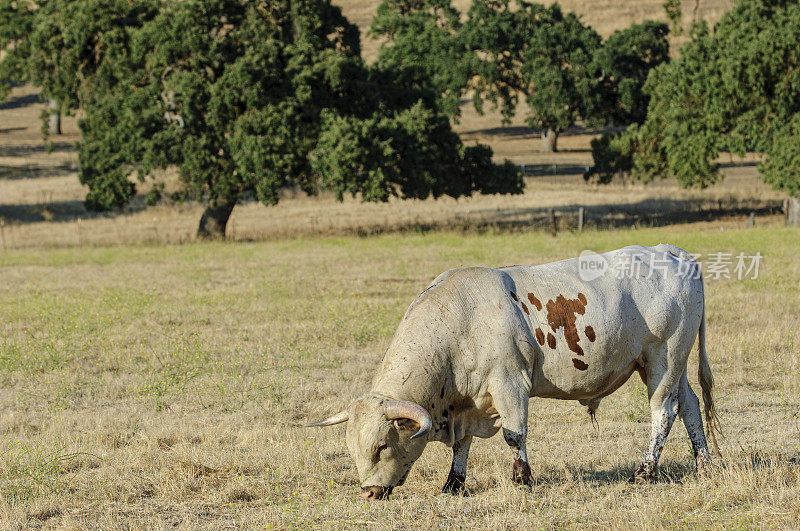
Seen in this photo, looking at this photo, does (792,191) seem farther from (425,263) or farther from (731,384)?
(731,384)

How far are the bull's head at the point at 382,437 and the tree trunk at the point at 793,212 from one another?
30.3m

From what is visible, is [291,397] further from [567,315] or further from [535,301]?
[567,315]

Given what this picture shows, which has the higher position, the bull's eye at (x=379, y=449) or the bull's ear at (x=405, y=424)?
the bull's ear at (x=405, y=424)

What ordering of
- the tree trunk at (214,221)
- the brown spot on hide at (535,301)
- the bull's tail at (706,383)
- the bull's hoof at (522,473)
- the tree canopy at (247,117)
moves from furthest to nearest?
1. the tree trunk at (214,221)
2. the tree canopy at (247,117)
3. the bull's tail at (706,383)
4. the brown spot on hide at (535,301)
5. the bull's hoof at (522,473)

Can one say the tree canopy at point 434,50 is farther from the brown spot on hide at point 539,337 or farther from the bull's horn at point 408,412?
the bull's horn at point 408,412

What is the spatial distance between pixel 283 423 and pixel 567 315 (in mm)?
4265

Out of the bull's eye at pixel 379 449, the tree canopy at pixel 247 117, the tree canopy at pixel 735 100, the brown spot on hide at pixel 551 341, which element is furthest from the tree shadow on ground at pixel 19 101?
the bull's eye at pixel 379 449

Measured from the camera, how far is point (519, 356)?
754 cm

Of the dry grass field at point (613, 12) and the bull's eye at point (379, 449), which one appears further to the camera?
the dry grass field at point (613, 12)

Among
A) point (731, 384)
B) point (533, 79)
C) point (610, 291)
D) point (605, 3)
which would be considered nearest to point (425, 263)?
point (731, 384)

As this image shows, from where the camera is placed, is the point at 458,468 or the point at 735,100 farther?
the point at 735,100

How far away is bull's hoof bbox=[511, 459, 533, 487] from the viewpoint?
299 inches

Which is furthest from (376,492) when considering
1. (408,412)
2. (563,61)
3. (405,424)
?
(563,61)

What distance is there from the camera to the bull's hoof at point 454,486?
7.90 m
